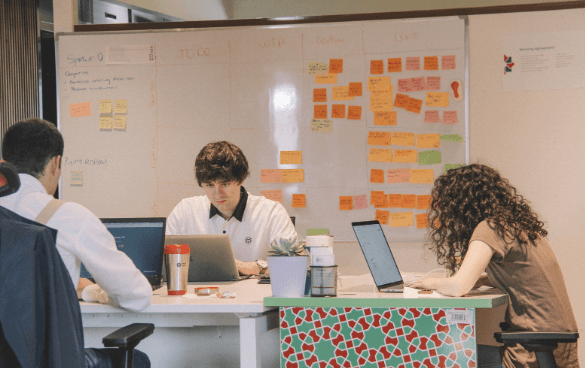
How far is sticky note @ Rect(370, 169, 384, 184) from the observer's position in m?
3.36

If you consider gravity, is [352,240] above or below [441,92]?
below

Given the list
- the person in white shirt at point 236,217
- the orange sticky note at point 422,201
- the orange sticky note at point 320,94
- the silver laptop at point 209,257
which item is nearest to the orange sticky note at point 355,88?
the orange sticky note at point 320,94

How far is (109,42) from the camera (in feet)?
11.7

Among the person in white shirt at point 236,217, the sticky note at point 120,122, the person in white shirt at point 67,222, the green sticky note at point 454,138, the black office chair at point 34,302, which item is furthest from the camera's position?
the sticky note at point 120,122

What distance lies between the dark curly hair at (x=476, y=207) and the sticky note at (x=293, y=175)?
4.77 ft

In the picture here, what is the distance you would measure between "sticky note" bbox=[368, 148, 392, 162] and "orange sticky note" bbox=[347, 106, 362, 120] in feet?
0.72

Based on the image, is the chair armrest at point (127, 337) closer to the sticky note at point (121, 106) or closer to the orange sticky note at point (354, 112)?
the orange sticky note at point (354, 112)

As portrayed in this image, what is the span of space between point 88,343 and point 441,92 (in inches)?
94.1

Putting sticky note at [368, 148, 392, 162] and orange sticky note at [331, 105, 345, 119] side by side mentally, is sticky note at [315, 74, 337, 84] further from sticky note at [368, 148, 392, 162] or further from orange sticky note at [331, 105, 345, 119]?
sticky note at [368, 148, 392, 162]

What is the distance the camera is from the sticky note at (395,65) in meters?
3.35

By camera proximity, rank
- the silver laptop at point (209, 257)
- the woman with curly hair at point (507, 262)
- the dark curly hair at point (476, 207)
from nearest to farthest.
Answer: the woman with curly hair at point (507, 262)
the dark curly hair at point (476, 207)
the silver laptop at point (209, 257)

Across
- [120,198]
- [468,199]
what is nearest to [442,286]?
[468,199]

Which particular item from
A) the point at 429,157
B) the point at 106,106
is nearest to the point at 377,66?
the point at 429,157

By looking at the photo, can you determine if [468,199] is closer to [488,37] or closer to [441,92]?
[441,92]
